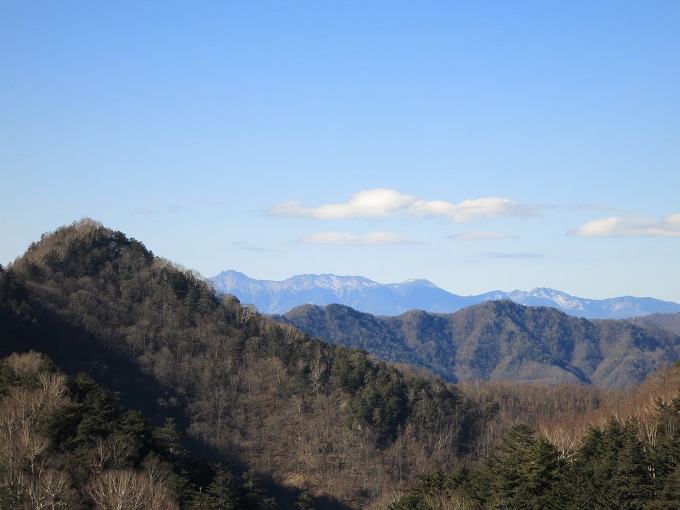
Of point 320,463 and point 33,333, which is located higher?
point 33,333

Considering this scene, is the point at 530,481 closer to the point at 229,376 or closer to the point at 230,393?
the point at 230,393

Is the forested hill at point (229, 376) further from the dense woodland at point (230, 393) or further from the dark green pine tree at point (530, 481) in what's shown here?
the dark green pine tree at point (530, 481)

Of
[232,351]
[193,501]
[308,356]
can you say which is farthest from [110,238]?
[193,501]

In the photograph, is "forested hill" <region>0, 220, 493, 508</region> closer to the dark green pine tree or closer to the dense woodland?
the dense woodland

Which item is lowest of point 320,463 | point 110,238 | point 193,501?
point 320,463

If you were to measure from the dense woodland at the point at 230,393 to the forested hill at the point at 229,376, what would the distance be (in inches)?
6.4

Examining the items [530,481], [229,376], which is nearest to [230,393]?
[229,376]

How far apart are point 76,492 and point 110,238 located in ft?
225

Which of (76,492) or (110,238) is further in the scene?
(110,238)

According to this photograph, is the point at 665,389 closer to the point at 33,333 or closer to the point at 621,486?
the point at 621,486

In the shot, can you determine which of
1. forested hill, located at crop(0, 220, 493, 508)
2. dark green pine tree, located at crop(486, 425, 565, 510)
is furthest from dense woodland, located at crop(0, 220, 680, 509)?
dark green pine tree, located at crop(486, 425, 565, 510)

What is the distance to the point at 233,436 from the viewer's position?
80375mm

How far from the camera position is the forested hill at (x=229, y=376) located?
253 feet

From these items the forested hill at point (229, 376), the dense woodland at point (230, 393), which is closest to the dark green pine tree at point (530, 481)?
the dense woodland at point (230, 393)
